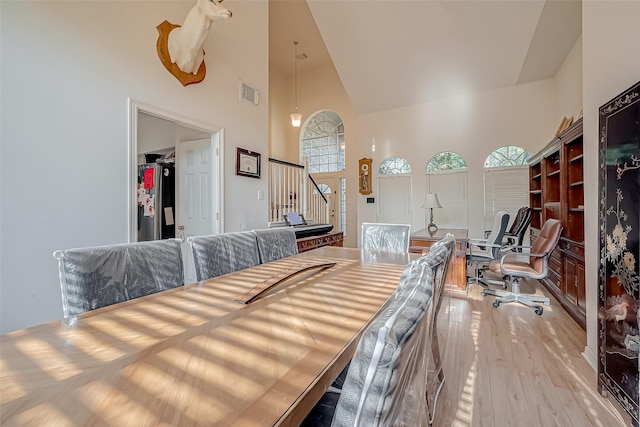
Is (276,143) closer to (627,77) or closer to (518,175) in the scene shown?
(518,175)

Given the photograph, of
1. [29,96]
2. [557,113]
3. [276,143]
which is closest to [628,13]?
[29,96]

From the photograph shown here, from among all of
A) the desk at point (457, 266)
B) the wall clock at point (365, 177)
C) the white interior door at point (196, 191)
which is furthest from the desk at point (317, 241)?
the wall clock at point (365, 177)

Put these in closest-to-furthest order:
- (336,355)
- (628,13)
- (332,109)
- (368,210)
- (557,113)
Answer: (336,355) → (628,13) → (557,113) → (368,210) → (332,109)

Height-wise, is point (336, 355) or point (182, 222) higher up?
point (182, 222)

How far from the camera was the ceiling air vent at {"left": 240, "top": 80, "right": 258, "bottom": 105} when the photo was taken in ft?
11.9

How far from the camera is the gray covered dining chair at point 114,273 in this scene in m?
1.21

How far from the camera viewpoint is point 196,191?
350cm

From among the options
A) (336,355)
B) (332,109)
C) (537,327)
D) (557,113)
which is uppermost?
(332,109)

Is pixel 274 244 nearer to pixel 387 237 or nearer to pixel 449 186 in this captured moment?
pixel 387 237

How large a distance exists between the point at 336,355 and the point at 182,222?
11.0 feet

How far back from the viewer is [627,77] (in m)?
1.68

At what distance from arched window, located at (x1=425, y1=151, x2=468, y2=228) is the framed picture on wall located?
3.98 m

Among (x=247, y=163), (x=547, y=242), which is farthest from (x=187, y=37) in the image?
(x=547, y=242)

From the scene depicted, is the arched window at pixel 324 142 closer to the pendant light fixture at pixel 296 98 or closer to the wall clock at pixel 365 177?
the pendant light fixture at pixel 296 98
